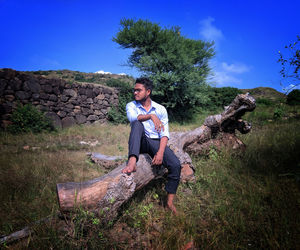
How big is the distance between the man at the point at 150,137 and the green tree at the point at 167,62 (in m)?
9.22

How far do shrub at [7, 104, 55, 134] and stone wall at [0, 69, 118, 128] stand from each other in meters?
0.41

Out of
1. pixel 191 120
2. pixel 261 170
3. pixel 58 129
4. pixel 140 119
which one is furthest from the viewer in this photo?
pixel 191 120

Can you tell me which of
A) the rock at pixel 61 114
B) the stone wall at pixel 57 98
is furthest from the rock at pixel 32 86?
the rock at pixel 61 114

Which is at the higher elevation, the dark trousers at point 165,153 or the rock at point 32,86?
the rock at point 32,86

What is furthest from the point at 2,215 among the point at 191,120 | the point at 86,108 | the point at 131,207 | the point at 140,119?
the point at 191,120

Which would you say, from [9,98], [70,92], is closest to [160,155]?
[9,98]

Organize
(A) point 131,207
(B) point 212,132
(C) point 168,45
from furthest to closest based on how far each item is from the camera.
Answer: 1. (C) point 168,45
2. (B) point 212,132
3. (A) point 131,207

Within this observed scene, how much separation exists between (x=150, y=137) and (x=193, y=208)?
1227 mm

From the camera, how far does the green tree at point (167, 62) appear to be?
39.6ft

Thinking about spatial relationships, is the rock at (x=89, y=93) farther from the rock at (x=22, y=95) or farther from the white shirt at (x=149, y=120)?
the white shirt at (x=149, y=120)

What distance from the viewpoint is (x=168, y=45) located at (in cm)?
1248

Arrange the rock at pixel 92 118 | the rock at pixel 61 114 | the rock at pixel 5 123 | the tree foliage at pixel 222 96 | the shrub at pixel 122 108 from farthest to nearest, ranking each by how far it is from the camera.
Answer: the tree foliage at pixel 222 96 → the shrub at pixel 122 108 → the rock at pixel 92 118 → the rock at pixel 61 114 → the rock at pixel 5 123

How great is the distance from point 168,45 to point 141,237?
42.6 feet

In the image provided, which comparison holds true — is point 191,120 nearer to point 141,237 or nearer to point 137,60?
point 137,60
